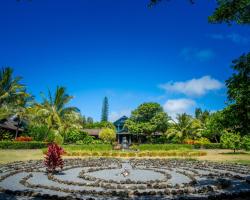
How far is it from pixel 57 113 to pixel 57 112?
6.4 inches

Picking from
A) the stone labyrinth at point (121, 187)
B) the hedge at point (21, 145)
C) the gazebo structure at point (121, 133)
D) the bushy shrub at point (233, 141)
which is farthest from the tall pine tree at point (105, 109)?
the stone labyrinth at point (121, 187)

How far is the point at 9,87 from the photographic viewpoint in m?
50.0

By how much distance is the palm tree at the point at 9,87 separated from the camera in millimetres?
48406

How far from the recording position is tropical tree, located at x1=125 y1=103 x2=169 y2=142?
6900 centimetres

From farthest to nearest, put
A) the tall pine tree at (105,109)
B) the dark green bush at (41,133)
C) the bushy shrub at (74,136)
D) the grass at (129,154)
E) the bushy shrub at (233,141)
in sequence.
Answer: the tall pine tree at (105,109), the bushy shrub at (74,136), the dark green bush at (41,133), the bushy shrub at (233,141), the grass at (129,154)

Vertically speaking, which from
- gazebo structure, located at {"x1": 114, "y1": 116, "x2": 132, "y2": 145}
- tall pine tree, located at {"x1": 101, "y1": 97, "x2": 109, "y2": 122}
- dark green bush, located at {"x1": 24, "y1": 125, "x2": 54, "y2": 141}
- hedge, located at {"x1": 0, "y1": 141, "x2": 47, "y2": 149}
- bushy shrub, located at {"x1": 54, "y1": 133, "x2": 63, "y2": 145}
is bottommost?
hedge, located at {"x1": 0, "y1": 141, "x2": 47, "y2": 149}

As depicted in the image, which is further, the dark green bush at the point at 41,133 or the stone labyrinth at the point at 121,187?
the dark green bush at the point at 41,133

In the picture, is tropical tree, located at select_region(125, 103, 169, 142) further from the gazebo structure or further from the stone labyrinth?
the stone labyrinth

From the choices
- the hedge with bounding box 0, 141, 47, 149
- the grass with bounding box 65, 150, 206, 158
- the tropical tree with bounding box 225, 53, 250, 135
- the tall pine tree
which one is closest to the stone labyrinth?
the tropical tree with bounding box 225, 53, 250, 135

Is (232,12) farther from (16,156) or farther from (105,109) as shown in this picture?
(105,109)

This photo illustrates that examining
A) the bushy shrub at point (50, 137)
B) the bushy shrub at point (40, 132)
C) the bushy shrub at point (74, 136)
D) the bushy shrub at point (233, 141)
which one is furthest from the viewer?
the bushy shrub at point (74, 136)

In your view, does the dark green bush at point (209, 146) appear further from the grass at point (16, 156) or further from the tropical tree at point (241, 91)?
the tropical tree at point (241, 91)

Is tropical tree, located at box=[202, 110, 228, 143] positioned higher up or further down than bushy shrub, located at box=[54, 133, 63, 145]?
higher up

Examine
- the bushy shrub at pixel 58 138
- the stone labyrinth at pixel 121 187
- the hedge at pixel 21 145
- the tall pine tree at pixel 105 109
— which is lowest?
the stone labyrinth at pixel 121 187
